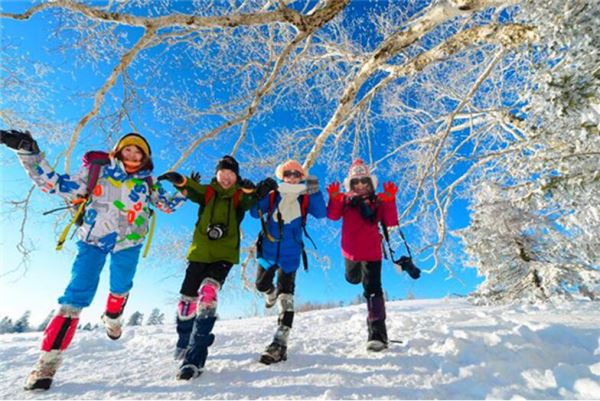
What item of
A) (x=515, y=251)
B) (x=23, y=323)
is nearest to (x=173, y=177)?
(x=515, y=251)

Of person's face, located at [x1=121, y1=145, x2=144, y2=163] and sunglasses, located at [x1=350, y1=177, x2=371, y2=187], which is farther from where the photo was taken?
sunglasses, located at [x1=350, y1=177, x2=371, y2=187]

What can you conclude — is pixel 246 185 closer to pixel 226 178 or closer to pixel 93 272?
pixel 226 178

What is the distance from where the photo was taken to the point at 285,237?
3.04 m

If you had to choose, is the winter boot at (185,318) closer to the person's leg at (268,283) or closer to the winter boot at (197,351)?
the winter boot at (197,351)

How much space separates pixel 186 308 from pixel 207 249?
502mm

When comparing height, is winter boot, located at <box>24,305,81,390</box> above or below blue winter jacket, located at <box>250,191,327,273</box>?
below

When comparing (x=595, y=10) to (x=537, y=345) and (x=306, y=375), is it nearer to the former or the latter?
(x=537, y=345)

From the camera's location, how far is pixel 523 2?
101 inches

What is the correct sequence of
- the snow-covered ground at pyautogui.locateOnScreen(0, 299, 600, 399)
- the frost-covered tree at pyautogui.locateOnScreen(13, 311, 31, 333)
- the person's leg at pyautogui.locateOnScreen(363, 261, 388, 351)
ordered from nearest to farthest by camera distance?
the snow-covered ground at pyautogui.locateOnScreen(0, 299, 600, 399), the person's leg at pyautogui.locateOnScreen(363, 261, 388, 351), the frost-covered tree at pyautogui.locateOnScreen(13, 311, 31, 333)

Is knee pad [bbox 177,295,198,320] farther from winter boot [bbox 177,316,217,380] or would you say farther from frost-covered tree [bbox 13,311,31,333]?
frost-covered tree [bbox 13,311,31,333]

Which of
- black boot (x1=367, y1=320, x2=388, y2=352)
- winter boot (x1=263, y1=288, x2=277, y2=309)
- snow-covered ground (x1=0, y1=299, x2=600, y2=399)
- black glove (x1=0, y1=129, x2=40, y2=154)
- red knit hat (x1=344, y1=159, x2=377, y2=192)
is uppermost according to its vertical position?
red knit hat (x1=344, y1=159, x2=377, y2=192)

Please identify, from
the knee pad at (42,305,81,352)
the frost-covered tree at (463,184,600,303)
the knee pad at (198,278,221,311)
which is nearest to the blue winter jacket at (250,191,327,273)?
the knee pad at (198,278,221,311)

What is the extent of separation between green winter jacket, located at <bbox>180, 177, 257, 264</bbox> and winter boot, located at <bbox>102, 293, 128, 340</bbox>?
26.9 inches

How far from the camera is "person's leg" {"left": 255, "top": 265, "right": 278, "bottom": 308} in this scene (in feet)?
9.70
